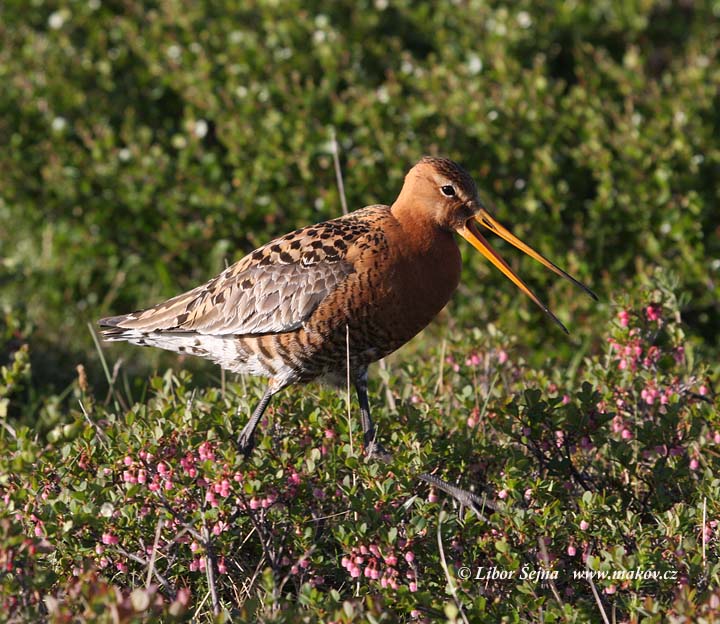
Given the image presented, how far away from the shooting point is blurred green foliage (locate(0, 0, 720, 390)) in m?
6.55

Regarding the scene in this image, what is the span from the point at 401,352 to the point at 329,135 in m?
1.41

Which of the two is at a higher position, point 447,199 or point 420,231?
point 447,199

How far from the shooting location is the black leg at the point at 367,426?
4.44 m

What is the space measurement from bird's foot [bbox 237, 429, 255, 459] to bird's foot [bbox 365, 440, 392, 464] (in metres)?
0.46

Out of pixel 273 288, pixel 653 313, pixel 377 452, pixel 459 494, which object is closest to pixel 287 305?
pixel 273 288

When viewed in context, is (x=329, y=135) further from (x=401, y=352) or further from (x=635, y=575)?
(x=635, y=575)

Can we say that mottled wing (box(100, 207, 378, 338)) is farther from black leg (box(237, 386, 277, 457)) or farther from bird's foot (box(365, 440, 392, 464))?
bird's foot (box(365, 440, 392, 464))

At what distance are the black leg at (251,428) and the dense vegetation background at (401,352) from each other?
0.34 ft

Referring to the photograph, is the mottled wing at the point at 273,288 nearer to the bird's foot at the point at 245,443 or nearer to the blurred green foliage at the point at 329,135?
the bird's foot at the point at 245,443

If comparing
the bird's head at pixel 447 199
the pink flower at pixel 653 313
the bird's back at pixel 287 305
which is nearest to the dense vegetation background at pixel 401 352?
the pink flower at pixel 653 313

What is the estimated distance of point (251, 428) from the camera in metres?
4.43

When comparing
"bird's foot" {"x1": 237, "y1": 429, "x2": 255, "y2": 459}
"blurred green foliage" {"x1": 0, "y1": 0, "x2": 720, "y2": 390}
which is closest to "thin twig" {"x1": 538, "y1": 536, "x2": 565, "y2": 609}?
"bird's foot" {"x1": 237, "y1": 429, "x2": 255, "y2": 459}

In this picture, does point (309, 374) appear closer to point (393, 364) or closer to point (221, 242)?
point (393, 364)

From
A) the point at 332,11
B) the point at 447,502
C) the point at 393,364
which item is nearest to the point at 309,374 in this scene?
the point at 447,502
